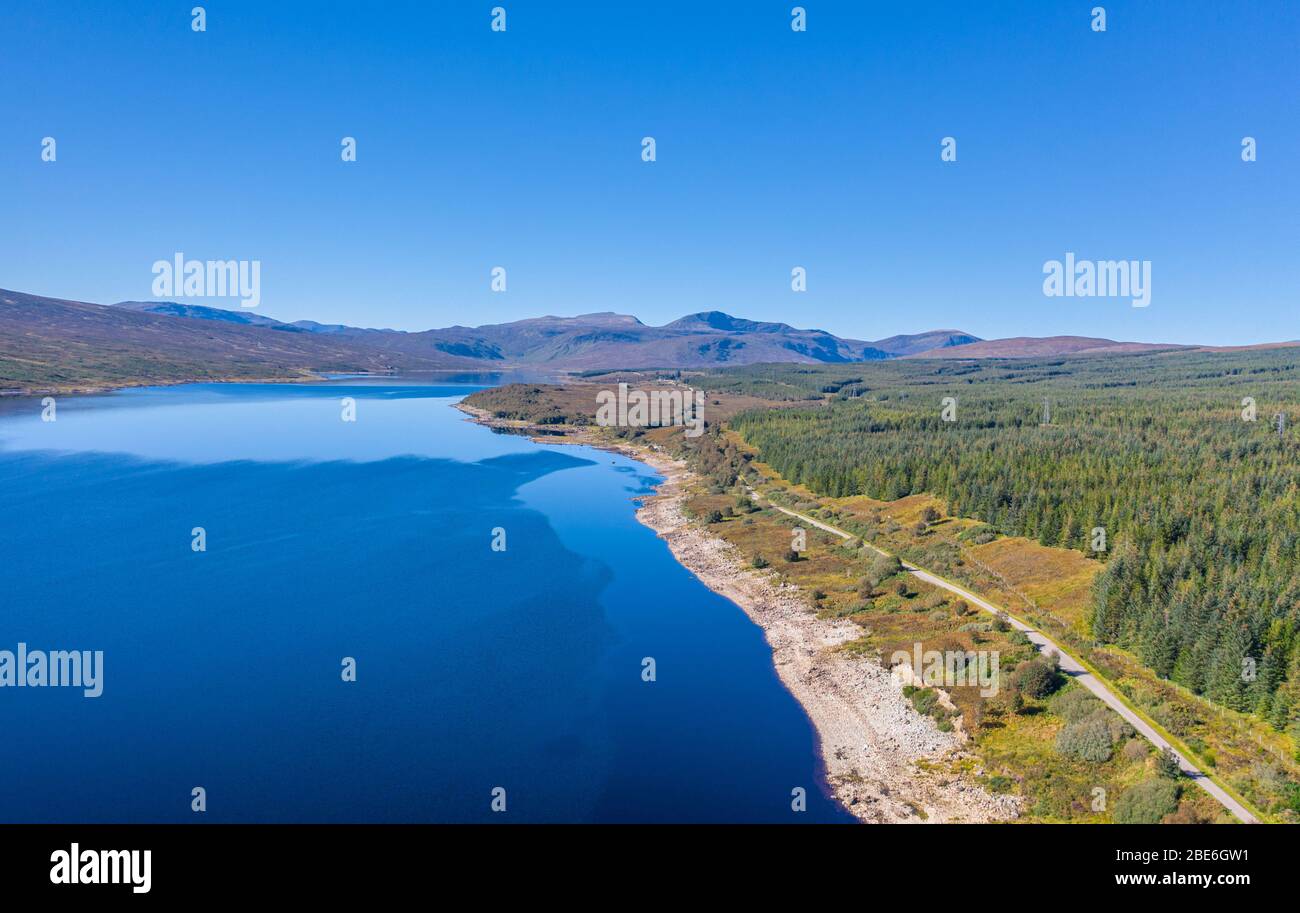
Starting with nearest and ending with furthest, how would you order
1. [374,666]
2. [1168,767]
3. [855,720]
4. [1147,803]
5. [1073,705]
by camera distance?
[1147,803] → [1168,767] → [1073,705] → [855,720] → [374,666]

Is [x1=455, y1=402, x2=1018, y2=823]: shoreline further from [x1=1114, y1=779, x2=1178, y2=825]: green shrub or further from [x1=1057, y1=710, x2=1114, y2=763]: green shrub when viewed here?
[x1=1057, y1=710, x2=1114, y2=763]: green shrub

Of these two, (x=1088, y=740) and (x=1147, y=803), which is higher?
(x=1088, y=740)

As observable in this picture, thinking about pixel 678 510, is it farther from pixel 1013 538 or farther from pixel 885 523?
pixel 1013 538

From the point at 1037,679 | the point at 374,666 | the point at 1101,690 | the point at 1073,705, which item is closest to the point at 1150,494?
the point at 1101,690

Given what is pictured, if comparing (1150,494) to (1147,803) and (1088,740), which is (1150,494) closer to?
(1088,740)

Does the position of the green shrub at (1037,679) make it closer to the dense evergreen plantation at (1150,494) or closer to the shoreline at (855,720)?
the shoreline at (855,720)

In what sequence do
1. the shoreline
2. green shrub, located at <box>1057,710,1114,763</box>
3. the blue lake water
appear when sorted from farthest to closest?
green shrub, located at <box>1057,710,1114,763</box> → the blue lake water → the shoreline

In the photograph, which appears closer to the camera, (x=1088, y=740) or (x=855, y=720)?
(x=1088, y=740)

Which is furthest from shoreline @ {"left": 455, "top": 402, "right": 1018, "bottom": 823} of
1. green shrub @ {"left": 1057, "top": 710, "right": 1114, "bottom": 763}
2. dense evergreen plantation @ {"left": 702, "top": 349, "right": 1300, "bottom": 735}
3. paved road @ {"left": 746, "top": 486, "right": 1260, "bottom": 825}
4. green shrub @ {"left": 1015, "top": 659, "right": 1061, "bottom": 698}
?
dense evergreen plantation @ {"left": 702, "top": 349, "right": 1300, "bottom": 735}
